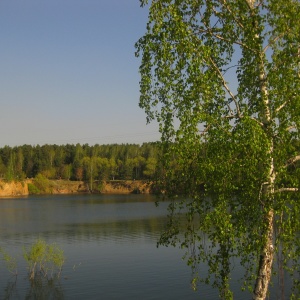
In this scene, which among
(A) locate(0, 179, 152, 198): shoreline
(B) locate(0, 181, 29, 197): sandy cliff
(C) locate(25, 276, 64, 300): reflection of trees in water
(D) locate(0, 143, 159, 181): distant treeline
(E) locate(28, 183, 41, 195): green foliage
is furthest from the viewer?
(D) locate(0, 143, 159, 181): distant treeline

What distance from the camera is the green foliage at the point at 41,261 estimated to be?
27.9 meters

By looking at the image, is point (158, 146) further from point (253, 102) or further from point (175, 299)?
point (175, 299)

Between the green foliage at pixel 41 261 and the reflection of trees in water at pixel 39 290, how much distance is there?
2.37 ft

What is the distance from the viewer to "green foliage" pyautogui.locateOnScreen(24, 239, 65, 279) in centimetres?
2791

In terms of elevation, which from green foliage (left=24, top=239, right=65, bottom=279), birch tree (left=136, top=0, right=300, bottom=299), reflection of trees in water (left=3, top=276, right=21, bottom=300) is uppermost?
birch tree (left=136, top=0, right=300, bottom=299)

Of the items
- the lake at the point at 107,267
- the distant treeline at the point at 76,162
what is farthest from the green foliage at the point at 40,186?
the lake at the point at 107,267

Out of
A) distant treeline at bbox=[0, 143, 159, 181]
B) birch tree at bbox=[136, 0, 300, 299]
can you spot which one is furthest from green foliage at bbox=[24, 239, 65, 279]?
distant treeline at bbox=[0, 143, 159, 181]

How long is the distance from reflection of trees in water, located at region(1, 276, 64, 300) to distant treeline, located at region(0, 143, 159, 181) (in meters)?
138

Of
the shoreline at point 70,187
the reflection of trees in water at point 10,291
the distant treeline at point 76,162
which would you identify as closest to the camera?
the reflection of trees in water at point 10,291

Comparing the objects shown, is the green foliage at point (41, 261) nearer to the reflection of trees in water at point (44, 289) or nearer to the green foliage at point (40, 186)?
the reflection of trees in water at point (44, 289)

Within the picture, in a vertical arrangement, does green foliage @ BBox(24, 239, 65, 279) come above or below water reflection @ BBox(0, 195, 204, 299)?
above

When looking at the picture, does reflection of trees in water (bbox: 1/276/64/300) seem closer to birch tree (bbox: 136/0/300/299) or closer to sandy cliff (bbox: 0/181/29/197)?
birch tree (bbox: 136/0/300/299)

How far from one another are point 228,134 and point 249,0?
369 centimetres

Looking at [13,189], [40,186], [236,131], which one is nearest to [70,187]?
[40,186]
